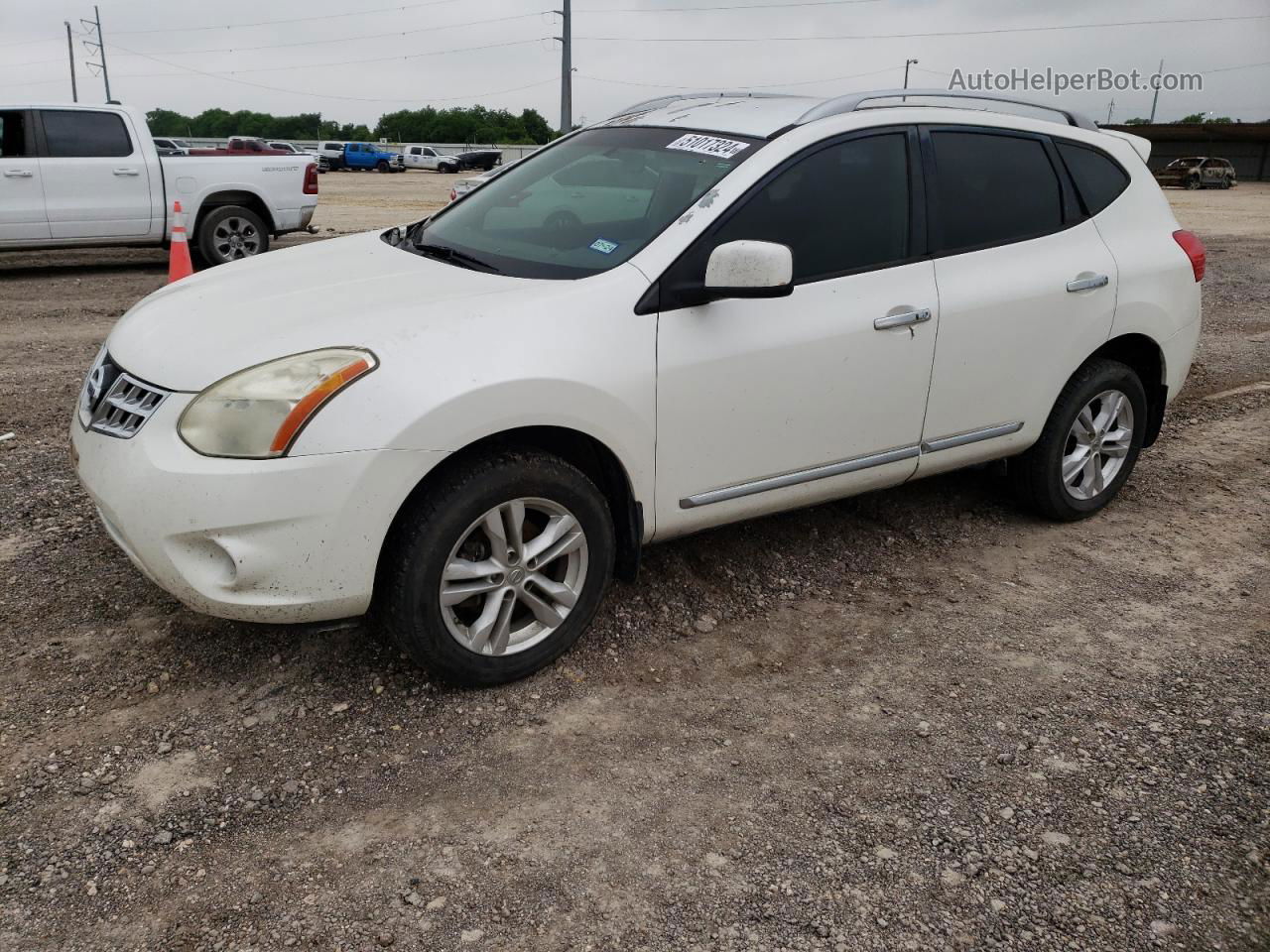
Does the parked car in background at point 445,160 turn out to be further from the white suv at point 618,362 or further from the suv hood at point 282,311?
the suv hood at point 282,311

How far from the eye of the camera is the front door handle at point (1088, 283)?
4.21 metres

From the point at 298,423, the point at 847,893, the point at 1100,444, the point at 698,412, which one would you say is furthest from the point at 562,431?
the point at 1100,444

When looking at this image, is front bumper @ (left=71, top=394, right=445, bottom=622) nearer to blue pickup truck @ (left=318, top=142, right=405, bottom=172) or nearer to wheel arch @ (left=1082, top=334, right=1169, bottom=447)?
wheel arch @ (left=1082, top=334, right=1169, bottom=447)

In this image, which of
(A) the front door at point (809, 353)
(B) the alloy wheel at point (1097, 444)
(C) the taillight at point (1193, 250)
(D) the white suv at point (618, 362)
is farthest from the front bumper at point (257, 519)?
(C) the taillight at point (1193, 250)

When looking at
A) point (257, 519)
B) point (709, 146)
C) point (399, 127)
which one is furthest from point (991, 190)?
point (399, 127)

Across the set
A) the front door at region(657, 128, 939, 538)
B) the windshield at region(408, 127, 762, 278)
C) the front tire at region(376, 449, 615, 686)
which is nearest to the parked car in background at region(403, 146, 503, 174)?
the windshield at region(408, 127, 762, 278)

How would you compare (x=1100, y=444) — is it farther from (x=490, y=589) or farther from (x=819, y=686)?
(x=490, y=589)

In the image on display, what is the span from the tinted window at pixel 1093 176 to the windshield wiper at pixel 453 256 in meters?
2.49

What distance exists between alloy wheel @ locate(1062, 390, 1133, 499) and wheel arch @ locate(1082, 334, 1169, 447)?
175 mm

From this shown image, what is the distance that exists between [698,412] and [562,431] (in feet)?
1.49

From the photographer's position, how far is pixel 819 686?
11.0 ft

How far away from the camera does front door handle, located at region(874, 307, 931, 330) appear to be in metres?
3.67

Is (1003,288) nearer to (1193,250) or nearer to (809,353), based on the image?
(809,353)

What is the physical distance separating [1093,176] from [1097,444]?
1152 millimetres
